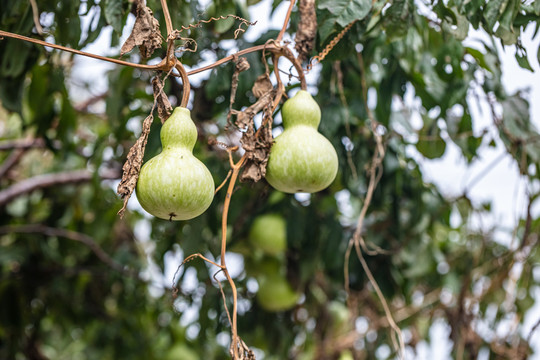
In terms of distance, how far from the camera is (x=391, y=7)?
123 centimetres

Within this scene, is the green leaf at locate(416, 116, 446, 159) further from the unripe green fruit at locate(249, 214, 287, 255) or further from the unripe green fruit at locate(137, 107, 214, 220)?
the unripe green fruit at locate(137, 107, 214, 220)

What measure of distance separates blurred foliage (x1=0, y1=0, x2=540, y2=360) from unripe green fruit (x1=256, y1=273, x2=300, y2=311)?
38 millimetres

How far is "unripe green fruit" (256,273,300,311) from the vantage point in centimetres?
224

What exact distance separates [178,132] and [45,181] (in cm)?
174

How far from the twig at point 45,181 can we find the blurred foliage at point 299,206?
0.17 ft

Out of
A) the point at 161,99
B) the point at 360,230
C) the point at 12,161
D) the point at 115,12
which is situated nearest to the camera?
the point at 161,99

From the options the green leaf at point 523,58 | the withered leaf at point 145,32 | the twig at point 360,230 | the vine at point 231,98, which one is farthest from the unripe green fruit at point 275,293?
the withered leaf at point 145,32

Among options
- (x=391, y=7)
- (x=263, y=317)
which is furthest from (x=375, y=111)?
(x=263, y=317)

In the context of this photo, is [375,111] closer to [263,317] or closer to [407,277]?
[407,277]

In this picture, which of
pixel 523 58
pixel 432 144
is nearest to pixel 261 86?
pixel 523 58

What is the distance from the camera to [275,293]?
2240mm

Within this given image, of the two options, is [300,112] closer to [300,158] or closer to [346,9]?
[300,158]

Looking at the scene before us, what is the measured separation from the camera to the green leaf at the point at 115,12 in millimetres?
1203

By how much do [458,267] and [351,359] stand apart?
703 mm
